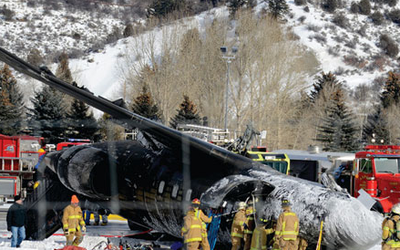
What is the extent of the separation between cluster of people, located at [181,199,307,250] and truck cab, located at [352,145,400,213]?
35.5 feet

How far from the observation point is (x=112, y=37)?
13275 centimetres

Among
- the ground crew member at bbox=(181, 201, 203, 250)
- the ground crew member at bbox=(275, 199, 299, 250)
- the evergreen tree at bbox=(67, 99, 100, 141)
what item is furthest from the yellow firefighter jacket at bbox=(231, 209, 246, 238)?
the evergreen tree at bbox=(67, 99, 100, 141)

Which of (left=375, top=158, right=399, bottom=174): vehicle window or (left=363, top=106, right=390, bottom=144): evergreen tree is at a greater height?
(left=363, top=106, right=390, bottom=144): evergreen tree

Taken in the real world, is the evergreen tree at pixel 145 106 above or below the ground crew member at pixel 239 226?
above

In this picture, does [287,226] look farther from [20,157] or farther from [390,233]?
[20,157]

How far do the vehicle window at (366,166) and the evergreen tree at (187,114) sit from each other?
→ 29387 mm

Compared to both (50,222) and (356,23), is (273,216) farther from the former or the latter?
(356,23)

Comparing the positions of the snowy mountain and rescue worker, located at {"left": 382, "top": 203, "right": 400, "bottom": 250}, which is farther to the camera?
the snowy mountain

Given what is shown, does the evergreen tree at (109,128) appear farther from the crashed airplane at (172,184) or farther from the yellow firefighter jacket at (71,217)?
the yellow firefighter jacket at (71,217)

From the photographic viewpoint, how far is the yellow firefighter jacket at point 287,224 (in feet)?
28.5

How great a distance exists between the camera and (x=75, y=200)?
39.7 feet

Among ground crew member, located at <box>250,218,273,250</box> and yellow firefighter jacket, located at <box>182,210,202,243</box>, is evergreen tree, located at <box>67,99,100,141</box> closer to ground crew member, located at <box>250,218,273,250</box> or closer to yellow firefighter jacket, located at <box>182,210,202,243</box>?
yellow firefighter jacket, located at <box>182,210,202,243</box>

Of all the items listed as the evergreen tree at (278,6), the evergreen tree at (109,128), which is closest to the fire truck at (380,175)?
the evergreen tree at (109,128)

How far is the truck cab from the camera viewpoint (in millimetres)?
19656
